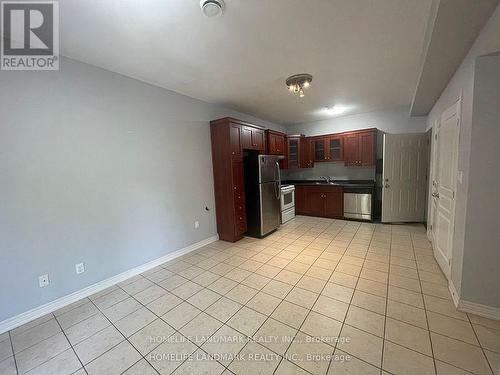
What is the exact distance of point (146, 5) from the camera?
1505mm

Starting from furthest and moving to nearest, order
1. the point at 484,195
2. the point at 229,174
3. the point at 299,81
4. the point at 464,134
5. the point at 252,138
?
the point at 252,138 < the point at 229,174 < the point at 299,81 < the point at 464,134 < the point at 484,195

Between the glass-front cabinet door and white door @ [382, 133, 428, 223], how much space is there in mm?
1084

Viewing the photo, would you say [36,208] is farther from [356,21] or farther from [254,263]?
[356,21]

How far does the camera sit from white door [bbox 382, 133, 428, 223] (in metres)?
4.03

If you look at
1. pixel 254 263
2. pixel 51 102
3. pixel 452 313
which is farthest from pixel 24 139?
pixel 452 313

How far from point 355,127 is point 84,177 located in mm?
5594

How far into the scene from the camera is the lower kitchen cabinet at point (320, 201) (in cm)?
487

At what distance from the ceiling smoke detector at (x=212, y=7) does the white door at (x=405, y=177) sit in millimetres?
4025

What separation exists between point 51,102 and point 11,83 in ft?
0.90

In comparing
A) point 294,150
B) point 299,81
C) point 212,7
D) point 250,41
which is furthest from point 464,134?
point 294,150

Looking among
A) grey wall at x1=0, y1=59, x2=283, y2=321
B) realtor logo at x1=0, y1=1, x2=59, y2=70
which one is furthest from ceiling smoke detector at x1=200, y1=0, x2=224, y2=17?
grey wall at x1=0, y1=59, x2=283, y2=321

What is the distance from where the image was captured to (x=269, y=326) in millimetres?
1729

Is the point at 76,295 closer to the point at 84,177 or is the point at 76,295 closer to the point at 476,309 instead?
the point at 84,177

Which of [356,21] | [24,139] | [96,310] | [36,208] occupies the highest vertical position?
[356,21]
